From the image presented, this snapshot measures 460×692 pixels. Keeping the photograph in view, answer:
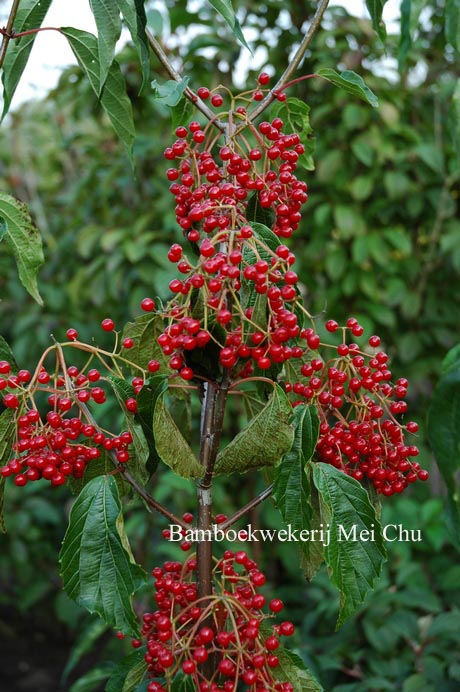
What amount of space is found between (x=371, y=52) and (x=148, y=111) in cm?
73

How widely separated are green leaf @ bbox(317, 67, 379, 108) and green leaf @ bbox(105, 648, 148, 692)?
2.32 ft

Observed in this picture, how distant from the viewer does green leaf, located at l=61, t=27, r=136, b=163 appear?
Result: 2.93 feet

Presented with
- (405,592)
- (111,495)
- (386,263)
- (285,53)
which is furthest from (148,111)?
(111,495)

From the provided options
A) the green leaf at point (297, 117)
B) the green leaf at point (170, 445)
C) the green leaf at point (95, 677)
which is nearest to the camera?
the green leaf at point (170, 445)

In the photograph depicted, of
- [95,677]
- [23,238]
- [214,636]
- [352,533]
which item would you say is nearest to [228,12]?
[23,238]

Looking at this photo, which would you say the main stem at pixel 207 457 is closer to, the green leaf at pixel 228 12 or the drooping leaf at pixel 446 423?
the drooping leaf at pixel 446 423

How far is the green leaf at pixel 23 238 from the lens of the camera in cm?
85

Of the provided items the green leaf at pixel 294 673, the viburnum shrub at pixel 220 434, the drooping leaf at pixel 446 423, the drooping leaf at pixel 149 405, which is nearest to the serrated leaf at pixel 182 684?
the viburnum shrub at pixel 220 434

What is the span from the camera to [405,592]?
196cm

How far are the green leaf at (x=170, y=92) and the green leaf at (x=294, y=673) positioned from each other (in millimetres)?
619

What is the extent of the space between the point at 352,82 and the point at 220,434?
0.43 metres

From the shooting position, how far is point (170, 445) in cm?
74

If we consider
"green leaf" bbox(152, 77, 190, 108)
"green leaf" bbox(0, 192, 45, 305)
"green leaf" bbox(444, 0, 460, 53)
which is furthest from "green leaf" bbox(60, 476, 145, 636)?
"green leaf" bbox(444, 0, 460, 53)

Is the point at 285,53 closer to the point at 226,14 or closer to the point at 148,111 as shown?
the point at 148,111
